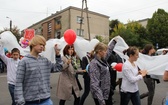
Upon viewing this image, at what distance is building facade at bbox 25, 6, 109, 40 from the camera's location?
4350 centimetres

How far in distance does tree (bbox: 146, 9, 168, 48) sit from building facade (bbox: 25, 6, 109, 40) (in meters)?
10.3

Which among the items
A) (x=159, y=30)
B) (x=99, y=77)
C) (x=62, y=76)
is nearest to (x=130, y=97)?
(x=99, y=77)

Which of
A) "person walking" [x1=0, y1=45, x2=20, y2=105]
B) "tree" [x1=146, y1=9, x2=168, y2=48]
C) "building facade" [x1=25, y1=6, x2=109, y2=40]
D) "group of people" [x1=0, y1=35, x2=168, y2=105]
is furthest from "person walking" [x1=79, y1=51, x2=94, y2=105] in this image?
"tree" [x1=146, y1=9, x2=168, y2=48]

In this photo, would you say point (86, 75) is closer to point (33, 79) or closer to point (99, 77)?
point (99, 77)

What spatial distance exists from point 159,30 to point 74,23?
608 inches

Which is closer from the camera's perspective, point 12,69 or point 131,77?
point 131,77

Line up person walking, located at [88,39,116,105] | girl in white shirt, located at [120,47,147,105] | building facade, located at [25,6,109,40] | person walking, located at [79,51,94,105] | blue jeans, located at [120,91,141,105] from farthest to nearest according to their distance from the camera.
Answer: building facade, located at [25,6,109,40]
person walking, located at [79,51,94,105]
blue jeans, located at [120,91,141,105]
girl in white shirt, located at [120,47,147,105]
person walking, located at [88,39,116,105]

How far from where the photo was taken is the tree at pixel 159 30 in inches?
1602

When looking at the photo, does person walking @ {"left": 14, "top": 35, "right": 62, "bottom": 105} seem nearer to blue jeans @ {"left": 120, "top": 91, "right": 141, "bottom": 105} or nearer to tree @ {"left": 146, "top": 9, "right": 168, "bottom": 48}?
blue jeans @ {"left": 120, "top": 91, "right": 141, "bottom": 105}

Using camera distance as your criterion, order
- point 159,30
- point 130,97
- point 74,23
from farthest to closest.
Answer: point 74,23 → point 159,30 → point 130,97

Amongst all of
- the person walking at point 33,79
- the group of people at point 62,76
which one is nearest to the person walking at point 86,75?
the group of people at point 62,76

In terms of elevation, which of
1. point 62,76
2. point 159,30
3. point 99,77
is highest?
point 159,30

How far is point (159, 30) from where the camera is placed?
134ft

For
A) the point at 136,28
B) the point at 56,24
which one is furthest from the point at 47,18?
the point at 136,28
